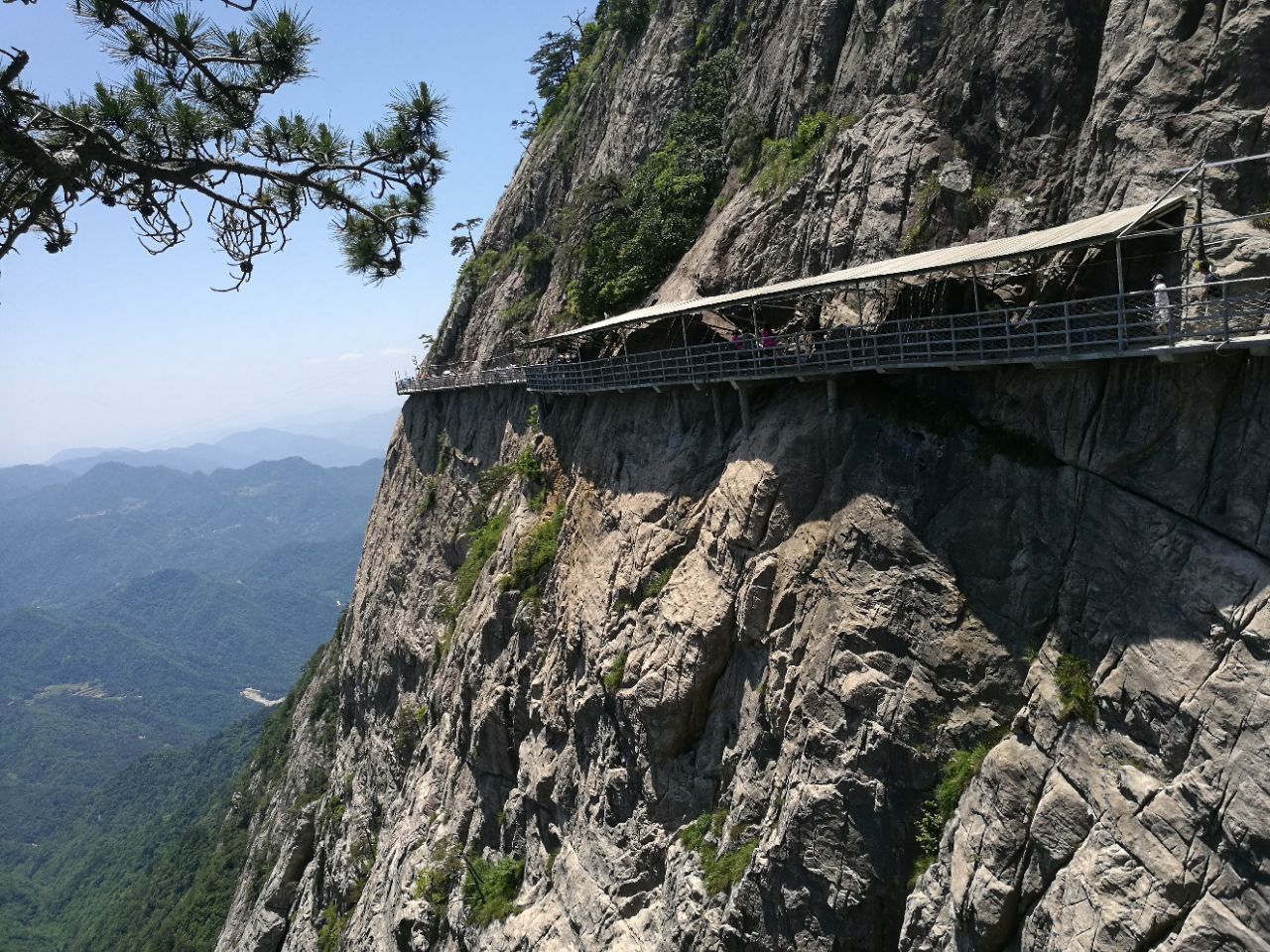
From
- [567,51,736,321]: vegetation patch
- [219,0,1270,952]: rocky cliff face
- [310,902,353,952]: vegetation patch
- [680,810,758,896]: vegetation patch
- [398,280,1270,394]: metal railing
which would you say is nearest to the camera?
[219,0,1270,952]: rocky cliff face

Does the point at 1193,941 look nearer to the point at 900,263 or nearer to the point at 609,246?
the point at 900,263

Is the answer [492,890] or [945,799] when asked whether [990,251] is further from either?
[492,890]

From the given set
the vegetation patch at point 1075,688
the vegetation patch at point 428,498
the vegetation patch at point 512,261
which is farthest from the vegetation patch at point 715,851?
the vegetation patch at point 512,261

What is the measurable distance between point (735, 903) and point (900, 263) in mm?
15047

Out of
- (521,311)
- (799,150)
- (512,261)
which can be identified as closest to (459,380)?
(521,311)

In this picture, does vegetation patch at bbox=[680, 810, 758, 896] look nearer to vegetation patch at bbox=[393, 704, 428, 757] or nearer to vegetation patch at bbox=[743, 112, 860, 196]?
vegetation patch at bbox=[743, 112, 860, 196]

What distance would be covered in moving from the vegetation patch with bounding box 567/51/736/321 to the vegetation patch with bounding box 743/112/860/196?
5232 mm

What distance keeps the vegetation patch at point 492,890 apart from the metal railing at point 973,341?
17.0m

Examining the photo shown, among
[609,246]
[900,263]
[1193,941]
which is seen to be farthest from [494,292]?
[1193,941]

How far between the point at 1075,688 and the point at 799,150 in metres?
20.3

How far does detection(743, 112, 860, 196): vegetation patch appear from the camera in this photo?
2620 centimetres

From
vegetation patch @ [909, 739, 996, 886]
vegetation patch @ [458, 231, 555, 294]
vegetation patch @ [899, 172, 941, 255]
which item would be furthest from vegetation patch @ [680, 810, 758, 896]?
vegetation patch @ [458, 231, 555, 294]

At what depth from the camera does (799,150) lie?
27766 millimetres

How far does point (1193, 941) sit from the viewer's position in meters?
11.8
